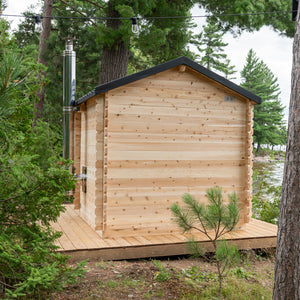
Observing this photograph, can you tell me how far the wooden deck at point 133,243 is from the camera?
563 cm

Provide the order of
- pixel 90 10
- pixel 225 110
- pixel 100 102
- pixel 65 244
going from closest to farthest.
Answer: pixel 65 244 < pixel 100 102 < pixel 225 110 < pixel 90 10

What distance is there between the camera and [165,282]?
4.62 m

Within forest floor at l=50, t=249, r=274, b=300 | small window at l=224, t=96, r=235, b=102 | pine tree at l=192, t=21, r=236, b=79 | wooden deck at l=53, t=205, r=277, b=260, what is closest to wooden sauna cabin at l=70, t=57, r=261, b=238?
small window at l=224, t=96, r=235, b=102

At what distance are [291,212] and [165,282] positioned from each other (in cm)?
198

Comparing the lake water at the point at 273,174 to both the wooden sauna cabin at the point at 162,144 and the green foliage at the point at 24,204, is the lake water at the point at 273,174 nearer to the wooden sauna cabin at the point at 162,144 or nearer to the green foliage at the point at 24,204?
the wooden sauna cabin at the point at 162,144

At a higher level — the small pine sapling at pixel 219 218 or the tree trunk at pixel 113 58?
the tree trunk at pixel 113 58

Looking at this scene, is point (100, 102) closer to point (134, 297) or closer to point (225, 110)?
point (225, 110)

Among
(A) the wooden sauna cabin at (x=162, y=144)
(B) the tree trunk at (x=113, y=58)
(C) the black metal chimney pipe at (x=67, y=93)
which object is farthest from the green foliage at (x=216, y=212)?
(B) the tree trunk at (x=113, y=58)

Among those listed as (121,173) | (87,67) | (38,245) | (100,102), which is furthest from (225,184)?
(87,67)

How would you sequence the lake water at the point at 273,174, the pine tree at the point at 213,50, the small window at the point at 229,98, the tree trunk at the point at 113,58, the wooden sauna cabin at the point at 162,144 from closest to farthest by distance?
the wooden sauna cabin at the point at 162,144 < the small window at the point at 229,98 < the lake water at the point at 273,174 < the tree trunk at the point at 113,58 < the pine tree at the point at 213,50

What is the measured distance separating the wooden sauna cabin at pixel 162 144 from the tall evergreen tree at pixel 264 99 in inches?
1137

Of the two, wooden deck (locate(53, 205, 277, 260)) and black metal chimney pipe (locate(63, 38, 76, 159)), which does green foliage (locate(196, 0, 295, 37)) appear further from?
wooden deck (locate(53, 205, 277, 260))

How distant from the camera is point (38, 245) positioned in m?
3.57

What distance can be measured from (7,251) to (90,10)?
10705mm
